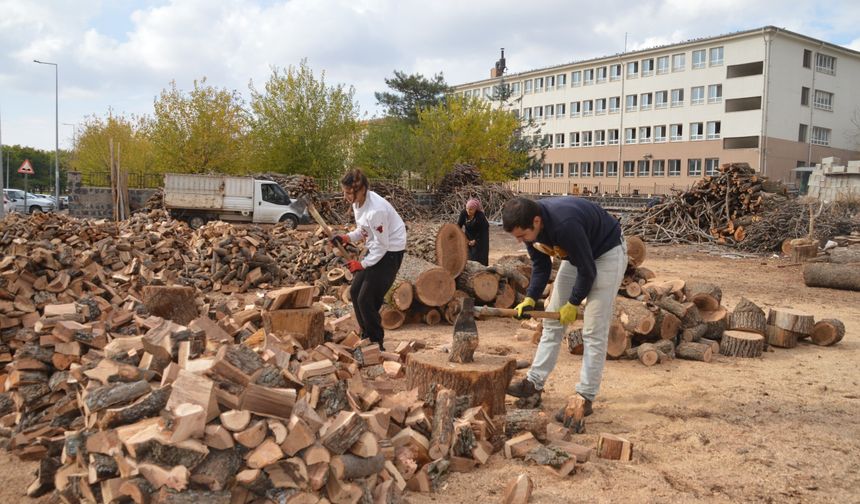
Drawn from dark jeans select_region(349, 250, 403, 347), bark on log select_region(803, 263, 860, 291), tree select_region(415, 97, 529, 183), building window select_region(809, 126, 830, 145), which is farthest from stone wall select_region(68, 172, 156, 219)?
building window select_region(809, 126, 830, 145)

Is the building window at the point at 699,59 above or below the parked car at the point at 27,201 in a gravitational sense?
above

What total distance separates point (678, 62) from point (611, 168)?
9.82 meters

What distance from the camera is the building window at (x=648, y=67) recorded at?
161ft

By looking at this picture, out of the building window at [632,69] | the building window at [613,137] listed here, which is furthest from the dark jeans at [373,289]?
the building window at [613,137]

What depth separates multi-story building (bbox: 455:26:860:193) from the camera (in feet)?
141

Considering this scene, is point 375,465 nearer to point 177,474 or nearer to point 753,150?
point 177,474

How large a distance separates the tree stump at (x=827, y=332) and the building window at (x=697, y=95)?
4435 cm

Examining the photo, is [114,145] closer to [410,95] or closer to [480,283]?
[410,95]

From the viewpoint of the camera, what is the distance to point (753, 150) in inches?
1690

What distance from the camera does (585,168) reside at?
5491cm

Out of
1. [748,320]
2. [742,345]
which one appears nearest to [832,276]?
[748,320]

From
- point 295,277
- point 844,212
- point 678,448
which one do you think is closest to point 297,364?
point 678,448

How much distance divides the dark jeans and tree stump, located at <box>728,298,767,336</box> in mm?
3858

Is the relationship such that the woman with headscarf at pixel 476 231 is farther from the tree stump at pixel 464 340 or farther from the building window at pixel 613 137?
the building window at pixel 613 137
